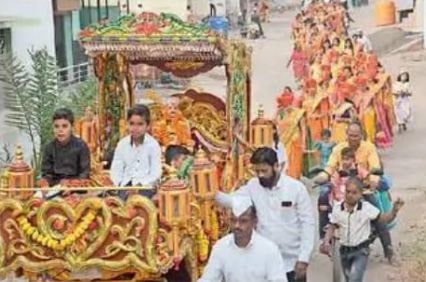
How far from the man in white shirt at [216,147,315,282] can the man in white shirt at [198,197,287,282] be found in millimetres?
1235

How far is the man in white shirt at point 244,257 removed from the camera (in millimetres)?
6402

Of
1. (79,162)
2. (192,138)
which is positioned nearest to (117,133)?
(192,138)

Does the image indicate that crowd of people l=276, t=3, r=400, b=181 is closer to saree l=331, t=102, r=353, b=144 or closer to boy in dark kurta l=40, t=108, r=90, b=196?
saree l=331, t=102, r=353, b=144

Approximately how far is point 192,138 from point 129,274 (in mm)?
4343

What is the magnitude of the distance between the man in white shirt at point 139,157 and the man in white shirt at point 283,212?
1628 millimetres

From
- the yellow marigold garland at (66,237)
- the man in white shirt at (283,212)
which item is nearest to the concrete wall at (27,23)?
the yellow marigold garland at (66,237)

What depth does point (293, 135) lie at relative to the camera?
1541cm

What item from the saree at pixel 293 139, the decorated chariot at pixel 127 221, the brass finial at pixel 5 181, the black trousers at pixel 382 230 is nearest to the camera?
the decorated chariot at pixel 127 221

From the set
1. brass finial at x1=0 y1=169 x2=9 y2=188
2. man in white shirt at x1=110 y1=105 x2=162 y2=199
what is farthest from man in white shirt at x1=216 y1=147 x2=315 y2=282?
brass finial at x1=0 y1=169 x2=9 y2=188

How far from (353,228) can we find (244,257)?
318 centimetres

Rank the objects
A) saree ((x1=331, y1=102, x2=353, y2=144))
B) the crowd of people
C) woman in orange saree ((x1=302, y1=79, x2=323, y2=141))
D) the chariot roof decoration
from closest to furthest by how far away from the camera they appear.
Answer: the chariot roof decoration → saree ((x1=331, y1=102, x2=353, y2=144)) → the crowd of people → woman in orange saree ((x1=302, y1=79, x2=323, y2=141))

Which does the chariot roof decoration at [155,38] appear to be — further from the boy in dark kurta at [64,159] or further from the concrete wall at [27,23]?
the concrete wall at [27,23]

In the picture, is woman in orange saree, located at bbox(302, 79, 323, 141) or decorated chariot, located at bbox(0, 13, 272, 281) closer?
decorated chariot, located at bbox(0, 13, 272, 281)

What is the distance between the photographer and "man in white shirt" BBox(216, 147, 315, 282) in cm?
771
